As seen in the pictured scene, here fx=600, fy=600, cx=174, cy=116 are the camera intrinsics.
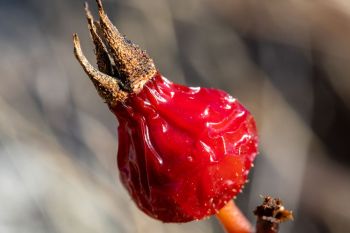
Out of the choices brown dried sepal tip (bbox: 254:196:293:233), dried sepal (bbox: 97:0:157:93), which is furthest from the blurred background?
dried sepal (bbox: 97:0:157:93)

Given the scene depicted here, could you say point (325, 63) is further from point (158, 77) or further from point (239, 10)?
point (158, 77)

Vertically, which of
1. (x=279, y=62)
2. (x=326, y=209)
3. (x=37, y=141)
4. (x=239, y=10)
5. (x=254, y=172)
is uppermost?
(x=239, y=10)

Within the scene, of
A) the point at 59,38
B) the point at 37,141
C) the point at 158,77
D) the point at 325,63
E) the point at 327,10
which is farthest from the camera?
the point at 59,38

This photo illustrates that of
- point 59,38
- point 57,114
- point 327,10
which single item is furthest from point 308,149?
point 59,38

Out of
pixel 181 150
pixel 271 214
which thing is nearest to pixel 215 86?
pixel 271 214

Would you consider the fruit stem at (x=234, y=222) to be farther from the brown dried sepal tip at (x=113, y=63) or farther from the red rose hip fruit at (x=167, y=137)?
the brown dried sepal tip at (x=113, y=63)

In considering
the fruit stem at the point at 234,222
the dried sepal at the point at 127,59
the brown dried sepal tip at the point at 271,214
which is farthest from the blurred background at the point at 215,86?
the dried sepal at the point at 127,59

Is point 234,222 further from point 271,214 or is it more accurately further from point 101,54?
point 101,54
